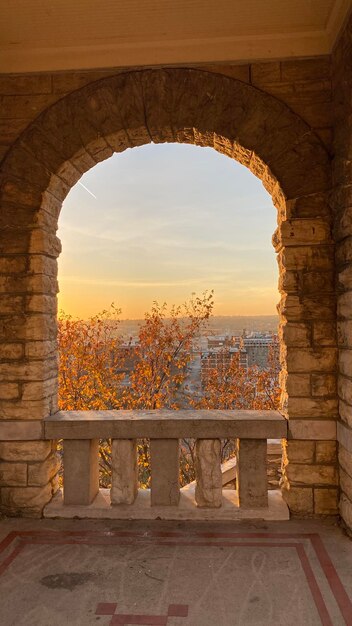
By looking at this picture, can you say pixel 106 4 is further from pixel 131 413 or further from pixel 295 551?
pixel 295 551

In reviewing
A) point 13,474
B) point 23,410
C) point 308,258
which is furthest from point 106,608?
point 308,258

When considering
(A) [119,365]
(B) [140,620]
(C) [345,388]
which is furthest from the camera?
(A) [119,365]

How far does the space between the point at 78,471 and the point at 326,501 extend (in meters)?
2.04

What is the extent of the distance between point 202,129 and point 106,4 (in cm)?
111

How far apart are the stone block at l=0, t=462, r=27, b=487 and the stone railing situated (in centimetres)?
32

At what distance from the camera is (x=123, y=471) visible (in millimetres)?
3389

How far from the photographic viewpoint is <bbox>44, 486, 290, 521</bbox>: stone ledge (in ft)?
10.6

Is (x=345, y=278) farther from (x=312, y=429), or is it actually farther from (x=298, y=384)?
(x=312, y=429)

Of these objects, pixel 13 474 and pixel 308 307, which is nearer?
pixel 308 307

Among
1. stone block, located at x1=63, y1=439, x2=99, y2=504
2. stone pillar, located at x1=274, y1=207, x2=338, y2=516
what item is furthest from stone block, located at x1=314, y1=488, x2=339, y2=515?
stone block, located at x1=63, y1=439, x2=99, y2=504

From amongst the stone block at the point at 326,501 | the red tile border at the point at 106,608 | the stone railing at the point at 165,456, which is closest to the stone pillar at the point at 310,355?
the stone block at the point at 326,501

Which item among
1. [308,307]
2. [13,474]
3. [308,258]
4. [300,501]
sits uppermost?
[308,258]

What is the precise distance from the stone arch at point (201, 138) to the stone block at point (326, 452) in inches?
1.1

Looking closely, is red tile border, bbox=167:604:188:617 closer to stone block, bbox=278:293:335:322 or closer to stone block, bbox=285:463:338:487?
stone block, bbox=285:463:338:487
